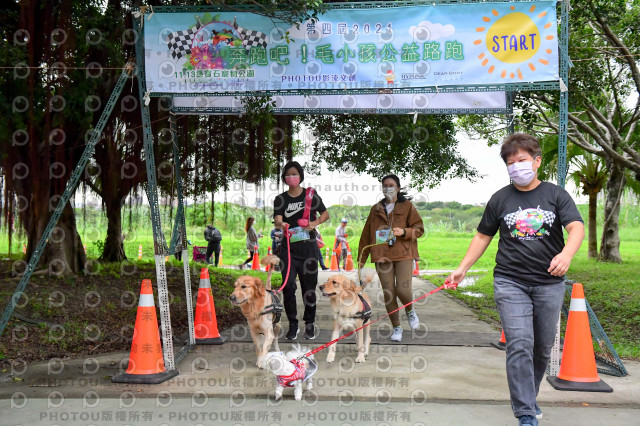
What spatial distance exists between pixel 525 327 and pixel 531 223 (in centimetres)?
66

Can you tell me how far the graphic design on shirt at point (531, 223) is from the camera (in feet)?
12.1

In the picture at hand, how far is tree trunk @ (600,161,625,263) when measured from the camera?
1731cm

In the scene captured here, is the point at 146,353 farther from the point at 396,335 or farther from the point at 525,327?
the point at 525,327

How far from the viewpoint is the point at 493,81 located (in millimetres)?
5664

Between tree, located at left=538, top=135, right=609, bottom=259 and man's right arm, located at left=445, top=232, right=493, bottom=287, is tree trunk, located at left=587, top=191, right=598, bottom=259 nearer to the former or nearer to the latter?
tree, located at left=538, top=135, right=609, bottom=259

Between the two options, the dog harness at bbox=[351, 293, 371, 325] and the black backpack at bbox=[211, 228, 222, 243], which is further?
the black backpack at bbox=[211, 228, 222, 243]

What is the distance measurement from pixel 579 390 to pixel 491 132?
14715mm

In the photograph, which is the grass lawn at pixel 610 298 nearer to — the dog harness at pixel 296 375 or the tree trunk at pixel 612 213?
the tree trunk at pixel 612 213

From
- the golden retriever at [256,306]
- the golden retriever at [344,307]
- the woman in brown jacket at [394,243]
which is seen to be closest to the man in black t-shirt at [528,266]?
the golden retriever at [344,307]

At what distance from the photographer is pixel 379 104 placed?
7.78 metres

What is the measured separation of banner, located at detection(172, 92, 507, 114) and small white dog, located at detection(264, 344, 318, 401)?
3.96 m

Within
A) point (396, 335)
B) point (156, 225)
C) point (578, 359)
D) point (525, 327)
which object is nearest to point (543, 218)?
point (525, 327)

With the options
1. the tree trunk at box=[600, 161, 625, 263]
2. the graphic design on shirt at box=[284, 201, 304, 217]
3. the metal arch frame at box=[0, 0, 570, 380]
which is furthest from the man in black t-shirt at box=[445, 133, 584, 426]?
the tree trunk at box=[600, 161, 625, 263]

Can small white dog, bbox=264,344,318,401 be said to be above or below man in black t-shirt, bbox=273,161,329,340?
→ below
